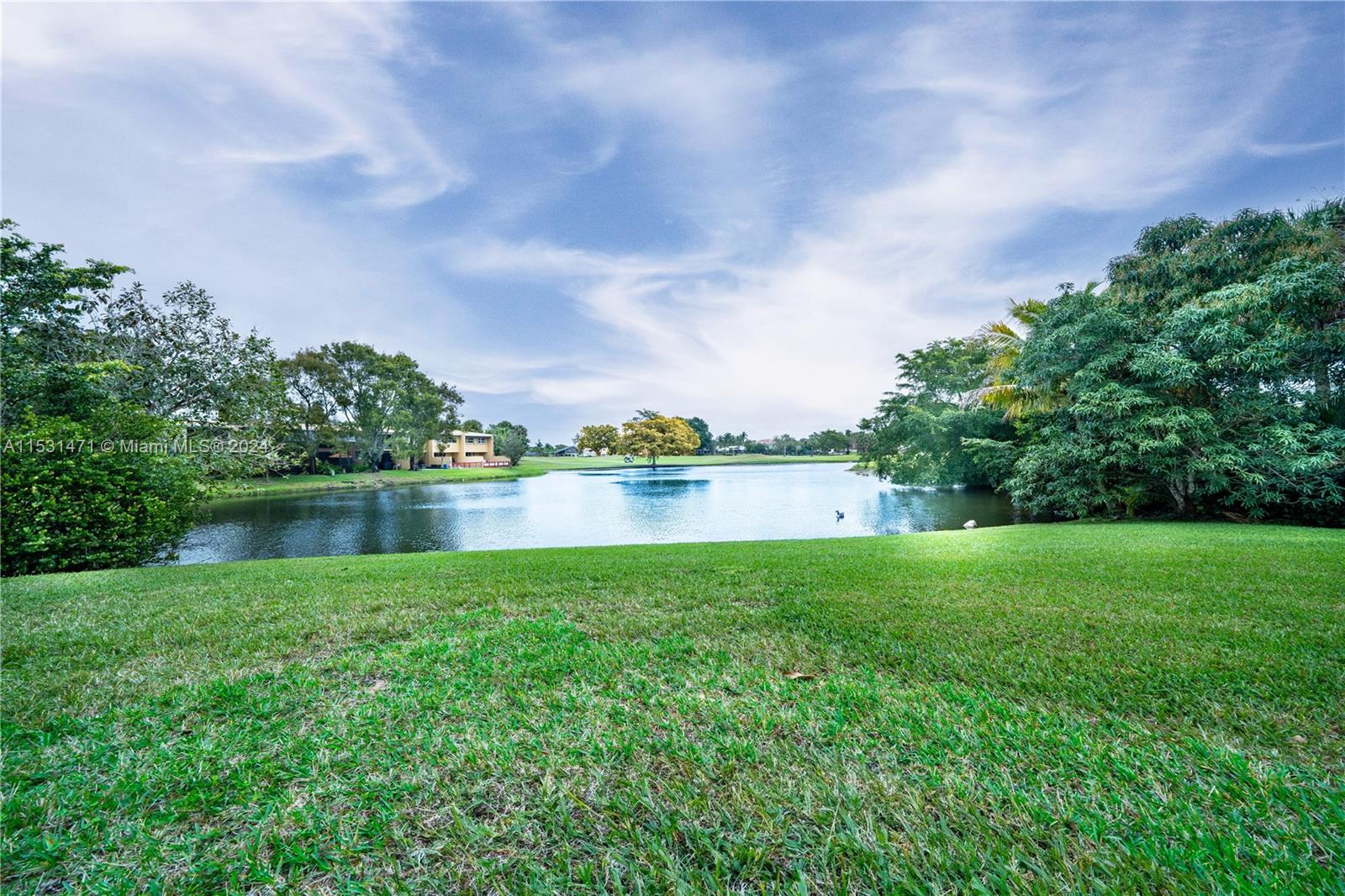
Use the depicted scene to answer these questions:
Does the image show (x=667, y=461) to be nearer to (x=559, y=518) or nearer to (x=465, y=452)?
(x=465, y=452)

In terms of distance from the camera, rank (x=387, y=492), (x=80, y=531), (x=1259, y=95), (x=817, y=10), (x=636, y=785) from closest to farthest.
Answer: (x=636, y=785) < (x=80, y=531) < (x=817, y=10) < (x=1259, y=95) < (x=387, y=492)

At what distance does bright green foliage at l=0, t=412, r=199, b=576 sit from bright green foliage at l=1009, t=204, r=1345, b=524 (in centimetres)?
1853

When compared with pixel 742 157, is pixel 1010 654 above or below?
below

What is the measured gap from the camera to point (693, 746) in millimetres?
1757

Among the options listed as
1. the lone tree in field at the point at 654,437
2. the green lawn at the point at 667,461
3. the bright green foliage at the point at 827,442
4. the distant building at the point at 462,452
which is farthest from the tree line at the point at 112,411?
the bright green foliage at the point at 827,442

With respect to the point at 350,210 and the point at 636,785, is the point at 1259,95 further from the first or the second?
the point at 350,210

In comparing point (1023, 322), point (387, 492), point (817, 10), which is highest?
point (817, 10)

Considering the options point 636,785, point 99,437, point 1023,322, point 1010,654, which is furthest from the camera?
point 1023,322

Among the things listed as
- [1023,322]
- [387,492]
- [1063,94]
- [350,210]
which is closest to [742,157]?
[1063,94]

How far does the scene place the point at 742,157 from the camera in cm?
1500

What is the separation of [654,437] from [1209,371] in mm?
47678

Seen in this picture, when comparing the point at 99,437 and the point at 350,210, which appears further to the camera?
the point at 350,210

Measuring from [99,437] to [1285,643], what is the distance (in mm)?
14140

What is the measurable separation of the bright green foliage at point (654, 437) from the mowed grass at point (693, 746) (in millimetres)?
51796
